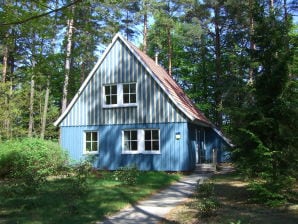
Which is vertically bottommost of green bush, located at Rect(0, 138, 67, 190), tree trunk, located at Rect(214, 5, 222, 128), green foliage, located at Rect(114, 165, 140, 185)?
green foliage, located at Rect(114, 165, 140, 185)

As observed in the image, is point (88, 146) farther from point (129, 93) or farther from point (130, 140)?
point (129, 93)

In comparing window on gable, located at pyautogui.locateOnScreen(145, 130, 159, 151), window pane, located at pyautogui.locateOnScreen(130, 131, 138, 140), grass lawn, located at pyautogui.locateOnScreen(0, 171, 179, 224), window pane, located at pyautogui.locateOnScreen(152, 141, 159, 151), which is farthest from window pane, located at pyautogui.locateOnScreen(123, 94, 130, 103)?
grass lawn, located at pyautogui.locateOnScreen(0, 171, 179, 224)

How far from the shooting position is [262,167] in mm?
10719

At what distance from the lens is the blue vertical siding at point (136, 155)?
780 inches

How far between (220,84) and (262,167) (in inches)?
909

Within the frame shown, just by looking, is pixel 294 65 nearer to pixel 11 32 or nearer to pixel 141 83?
pixel 11 32

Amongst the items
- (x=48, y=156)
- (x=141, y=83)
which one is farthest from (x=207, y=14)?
(x=48, y=156)

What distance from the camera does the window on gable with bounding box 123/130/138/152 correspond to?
2109 cm

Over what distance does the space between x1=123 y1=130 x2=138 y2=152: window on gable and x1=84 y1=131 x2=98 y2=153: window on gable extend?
6.39 feet

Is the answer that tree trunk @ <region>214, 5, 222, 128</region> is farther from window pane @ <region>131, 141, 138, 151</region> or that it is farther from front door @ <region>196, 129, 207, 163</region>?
window pane @ <region>131, 141, 138, 151</region>

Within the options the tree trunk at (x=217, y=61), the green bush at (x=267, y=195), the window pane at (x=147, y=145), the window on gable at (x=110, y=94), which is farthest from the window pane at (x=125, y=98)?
the tree trunk at (x=217, y=61)

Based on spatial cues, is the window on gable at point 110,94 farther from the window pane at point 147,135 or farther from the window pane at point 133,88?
the window pane at point 147,135

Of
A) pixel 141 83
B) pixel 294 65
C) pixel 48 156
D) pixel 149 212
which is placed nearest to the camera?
pixel 149 212

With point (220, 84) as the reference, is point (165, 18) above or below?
above
